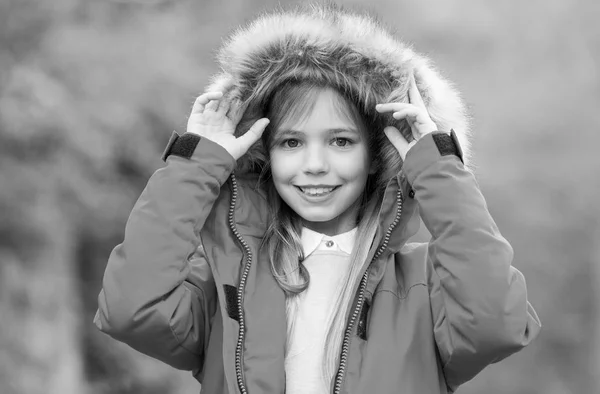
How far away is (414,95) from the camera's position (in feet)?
5.36

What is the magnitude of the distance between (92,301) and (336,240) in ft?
7.89

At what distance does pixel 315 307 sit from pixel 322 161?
0.99ft

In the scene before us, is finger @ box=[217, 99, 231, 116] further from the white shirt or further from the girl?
the white shirt

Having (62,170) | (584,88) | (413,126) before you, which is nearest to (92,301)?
(62,170)

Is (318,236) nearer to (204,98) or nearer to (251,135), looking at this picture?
(251,135)

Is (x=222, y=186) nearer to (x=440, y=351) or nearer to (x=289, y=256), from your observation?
(x=289, y=256)

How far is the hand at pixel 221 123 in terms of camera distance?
1.66m

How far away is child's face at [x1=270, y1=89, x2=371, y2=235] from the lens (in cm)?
164

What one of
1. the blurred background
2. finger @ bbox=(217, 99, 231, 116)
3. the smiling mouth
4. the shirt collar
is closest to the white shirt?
the shirt collar

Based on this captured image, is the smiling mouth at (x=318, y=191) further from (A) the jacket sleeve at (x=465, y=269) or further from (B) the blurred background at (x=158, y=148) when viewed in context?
(B) the blurred background at (x=158, y=148)

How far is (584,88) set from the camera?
14.4 ft

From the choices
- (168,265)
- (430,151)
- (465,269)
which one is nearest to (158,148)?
(168,265)

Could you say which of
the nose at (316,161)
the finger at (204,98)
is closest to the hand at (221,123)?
the finger at (204,98)

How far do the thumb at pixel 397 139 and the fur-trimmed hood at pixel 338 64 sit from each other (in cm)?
2
